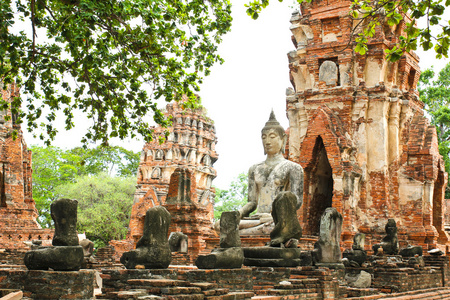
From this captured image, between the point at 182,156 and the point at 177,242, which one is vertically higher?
the point at 182,156

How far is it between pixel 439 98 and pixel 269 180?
785 inches

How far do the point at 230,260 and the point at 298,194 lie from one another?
3.65m

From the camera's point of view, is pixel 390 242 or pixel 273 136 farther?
pixel 390 242

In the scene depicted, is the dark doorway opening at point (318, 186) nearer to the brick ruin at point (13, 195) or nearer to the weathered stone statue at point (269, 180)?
the weathered stone statue at point (269, 180)

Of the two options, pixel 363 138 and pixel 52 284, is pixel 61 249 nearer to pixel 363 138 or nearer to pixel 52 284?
pixel 52 284

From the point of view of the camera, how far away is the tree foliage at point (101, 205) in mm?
32719

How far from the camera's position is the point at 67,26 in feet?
26.3

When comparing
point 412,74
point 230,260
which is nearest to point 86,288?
point 230,260

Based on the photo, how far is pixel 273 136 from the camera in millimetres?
10102

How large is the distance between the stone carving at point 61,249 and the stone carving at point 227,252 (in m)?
1.40

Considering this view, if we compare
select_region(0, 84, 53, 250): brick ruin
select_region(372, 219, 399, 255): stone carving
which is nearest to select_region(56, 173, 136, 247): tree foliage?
select_region(0, 84, 53, 250): brick ruin

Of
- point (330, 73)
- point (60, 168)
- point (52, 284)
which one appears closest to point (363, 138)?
point (330, 73)

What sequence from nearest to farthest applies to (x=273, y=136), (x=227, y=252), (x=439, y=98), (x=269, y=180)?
(x=227, y=252) → (x=269, y=180) → (x=273, y=136) → (x=439, y=98)

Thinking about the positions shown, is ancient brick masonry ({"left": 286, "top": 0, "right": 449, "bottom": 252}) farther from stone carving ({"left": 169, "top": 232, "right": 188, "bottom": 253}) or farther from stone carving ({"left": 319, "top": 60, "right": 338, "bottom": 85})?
stone carving ({"left": 169, "top": 232, "right": 188, "bottom": 253})
